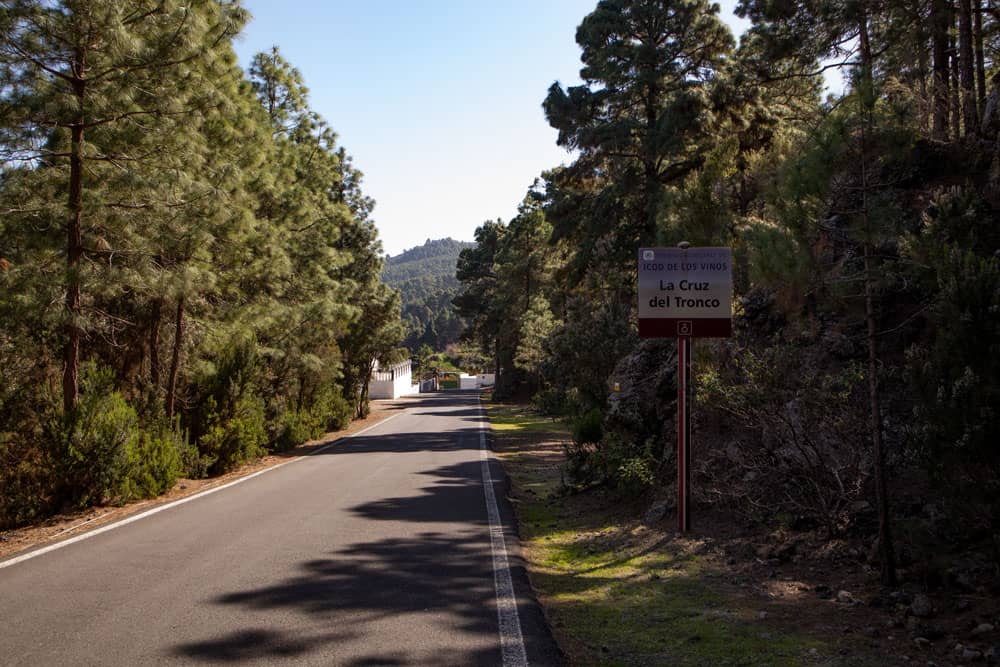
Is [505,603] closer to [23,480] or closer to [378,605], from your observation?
[378,605]

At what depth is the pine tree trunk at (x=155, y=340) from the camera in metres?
14.4

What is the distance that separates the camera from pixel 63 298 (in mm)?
10523

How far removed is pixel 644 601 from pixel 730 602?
29.0 inches

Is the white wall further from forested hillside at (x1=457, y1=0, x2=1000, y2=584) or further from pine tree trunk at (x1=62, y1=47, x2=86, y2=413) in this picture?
pine tree trunk at (x1=62, y1=47, x2=86, y2=413)

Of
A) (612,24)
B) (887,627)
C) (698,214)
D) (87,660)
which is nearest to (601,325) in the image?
(698,214)

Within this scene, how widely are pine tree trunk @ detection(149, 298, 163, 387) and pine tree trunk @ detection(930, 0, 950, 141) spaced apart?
1371 centimetres

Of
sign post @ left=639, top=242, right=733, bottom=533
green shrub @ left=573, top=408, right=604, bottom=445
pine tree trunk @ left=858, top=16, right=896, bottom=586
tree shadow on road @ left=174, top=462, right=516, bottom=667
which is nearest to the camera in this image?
tree shadow on road @ left=174, top=462, right=516, bottom=667

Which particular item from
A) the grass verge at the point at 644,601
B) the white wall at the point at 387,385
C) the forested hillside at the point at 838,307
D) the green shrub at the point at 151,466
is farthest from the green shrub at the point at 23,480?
the white wall at the point at 387,385

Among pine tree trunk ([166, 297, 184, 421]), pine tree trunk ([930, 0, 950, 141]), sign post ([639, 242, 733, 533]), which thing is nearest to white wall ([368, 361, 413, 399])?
pine tree trunk ([166, 297, 184, 421])

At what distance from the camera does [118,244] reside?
454 inches

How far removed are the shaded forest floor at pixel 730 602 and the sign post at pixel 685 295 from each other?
1.80 metres

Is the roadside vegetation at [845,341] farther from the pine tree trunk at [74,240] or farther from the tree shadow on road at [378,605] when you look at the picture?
the pine tree trunk at [74,240]

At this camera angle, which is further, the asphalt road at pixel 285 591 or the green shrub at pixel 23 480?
the green shrub at pixel 23 480

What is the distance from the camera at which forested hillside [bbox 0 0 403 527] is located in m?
10.2
